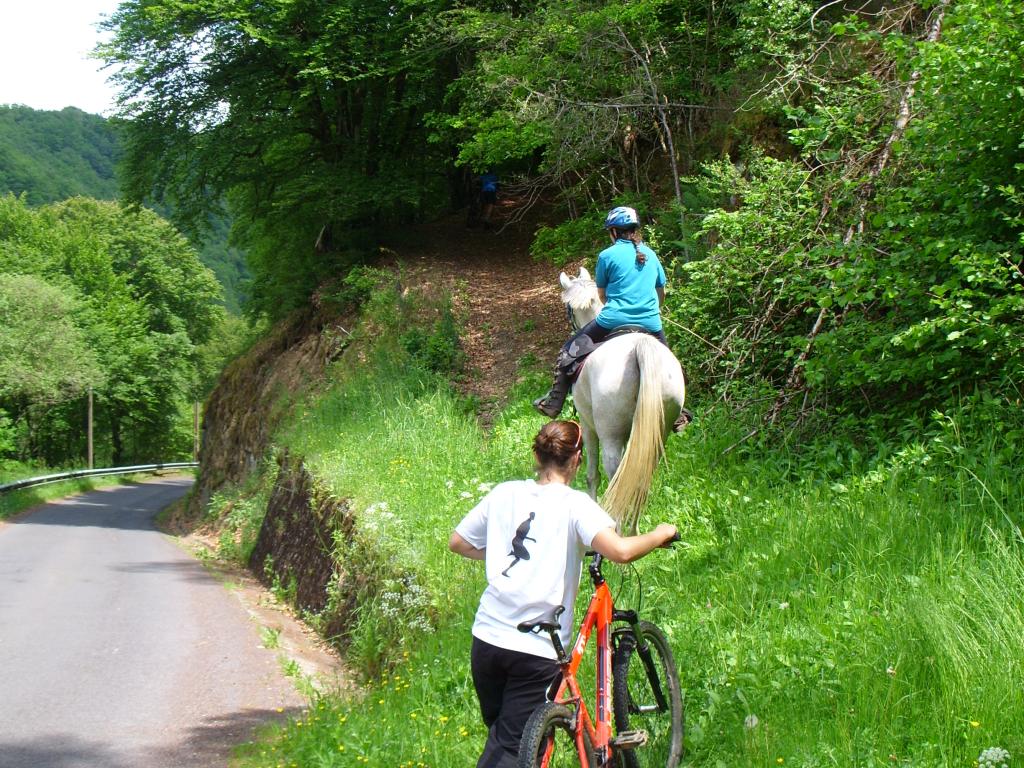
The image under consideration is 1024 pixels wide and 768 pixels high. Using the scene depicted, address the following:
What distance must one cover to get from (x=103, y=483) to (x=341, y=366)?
117 ft

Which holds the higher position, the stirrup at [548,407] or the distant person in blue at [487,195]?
the distant person in blue at [487,195]

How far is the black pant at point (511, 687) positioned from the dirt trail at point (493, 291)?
11828 millimetres

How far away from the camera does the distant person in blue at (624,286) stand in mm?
7766

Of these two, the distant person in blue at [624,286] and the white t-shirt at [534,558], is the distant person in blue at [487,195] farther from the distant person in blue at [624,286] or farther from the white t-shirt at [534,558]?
the white t-shirt at [534,558]

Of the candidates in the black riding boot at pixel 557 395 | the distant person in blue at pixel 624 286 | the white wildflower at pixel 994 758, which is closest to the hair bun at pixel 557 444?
the white wildflower at pixel 994 758

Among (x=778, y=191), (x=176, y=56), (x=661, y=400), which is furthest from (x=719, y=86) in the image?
Result: (x=176, y=56)

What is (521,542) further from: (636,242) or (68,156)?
(68,156)

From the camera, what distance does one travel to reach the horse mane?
29.2 feet

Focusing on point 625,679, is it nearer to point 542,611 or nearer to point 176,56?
point 542,611

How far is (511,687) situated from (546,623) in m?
→ 0.37

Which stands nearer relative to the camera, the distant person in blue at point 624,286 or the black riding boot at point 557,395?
the distant person in blue at point 624,286

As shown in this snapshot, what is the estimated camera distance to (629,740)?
4438 millimetres

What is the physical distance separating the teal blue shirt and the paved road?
176 inches

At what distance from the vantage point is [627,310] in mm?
7746
